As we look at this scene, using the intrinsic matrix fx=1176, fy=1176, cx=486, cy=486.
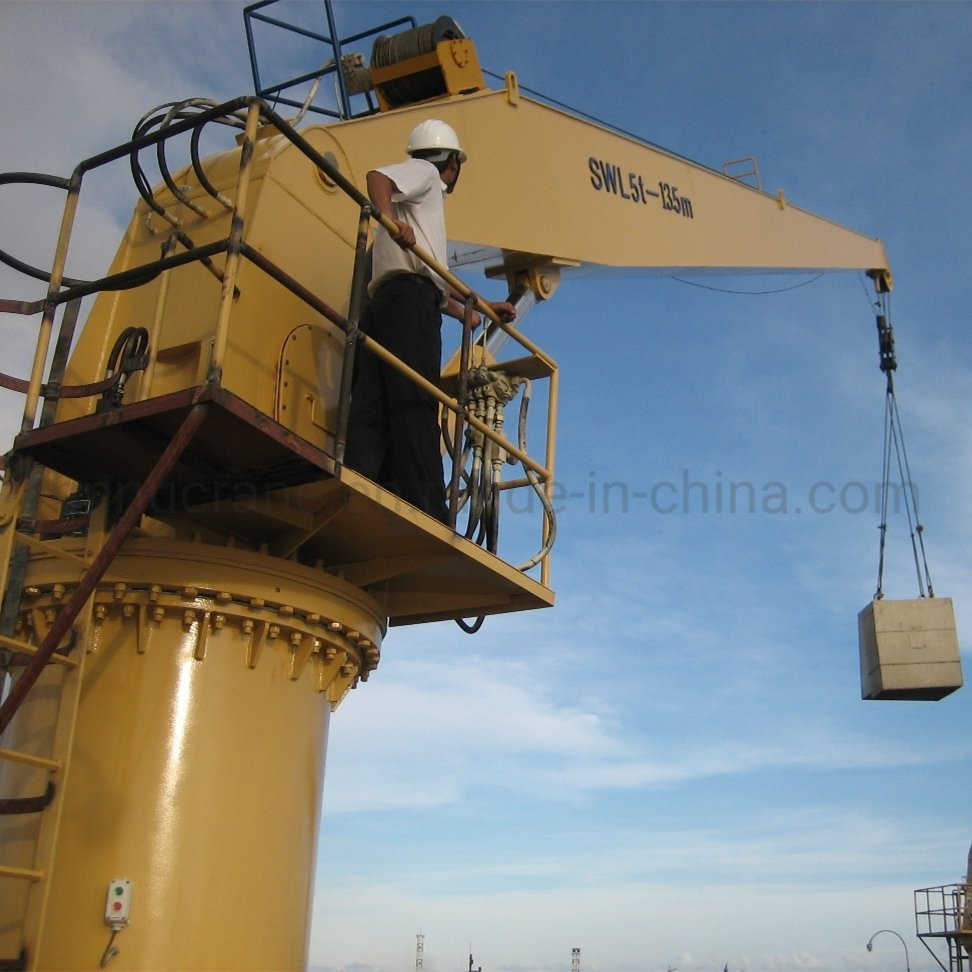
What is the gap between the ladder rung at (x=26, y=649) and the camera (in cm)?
437

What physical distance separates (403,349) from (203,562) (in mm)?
1392

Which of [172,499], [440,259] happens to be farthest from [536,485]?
[172,499]

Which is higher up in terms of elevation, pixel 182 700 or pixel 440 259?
pixel 440 259

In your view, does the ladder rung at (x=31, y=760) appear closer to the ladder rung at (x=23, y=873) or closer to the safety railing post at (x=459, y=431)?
the ladder rung at (x=23, y=873)

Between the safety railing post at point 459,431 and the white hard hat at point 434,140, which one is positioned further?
the white hard hat at point 434,140

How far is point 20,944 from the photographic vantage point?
4.25 meters

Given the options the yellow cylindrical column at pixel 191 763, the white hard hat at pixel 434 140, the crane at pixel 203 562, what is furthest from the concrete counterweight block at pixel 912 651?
the yellow cylindrical column at pixel 191 763

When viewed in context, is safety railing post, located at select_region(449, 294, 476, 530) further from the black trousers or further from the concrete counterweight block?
the concrete counterweight block

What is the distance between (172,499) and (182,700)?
88 cm

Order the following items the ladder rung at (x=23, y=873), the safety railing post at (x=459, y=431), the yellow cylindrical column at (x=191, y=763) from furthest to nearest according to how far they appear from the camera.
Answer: the safety railing post at (x=459, y=431) → the yellow cylindrical column at (x=191, y=763) → the ladder rung at (x=23, y=873)

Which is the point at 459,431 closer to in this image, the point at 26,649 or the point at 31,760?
the point at 26,649

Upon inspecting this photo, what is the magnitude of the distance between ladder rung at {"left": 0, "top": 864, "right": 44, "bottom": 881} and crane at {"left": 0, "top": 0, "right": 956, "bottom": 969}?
5 centimetres

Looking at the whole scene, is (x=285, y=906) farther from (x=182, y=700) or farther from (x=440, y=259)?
(x=440, y=259)

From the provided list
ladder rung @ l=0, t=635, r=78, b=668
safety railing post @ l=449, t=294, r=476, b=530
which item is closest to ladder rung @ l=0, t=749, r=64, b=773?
ladder rung @ l=0, t=635, r=78, b=668
